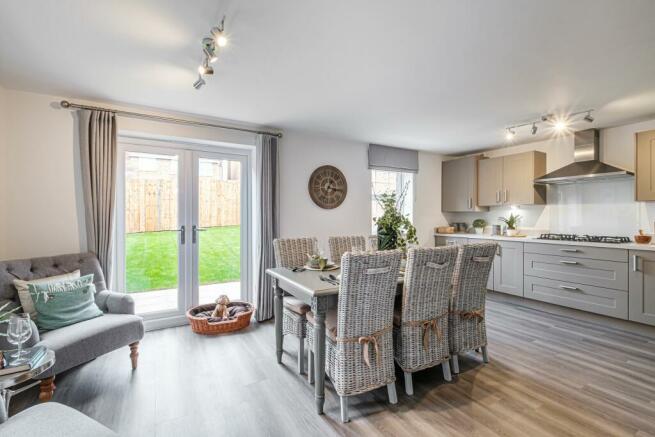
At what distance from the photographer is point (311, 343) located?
2.22m

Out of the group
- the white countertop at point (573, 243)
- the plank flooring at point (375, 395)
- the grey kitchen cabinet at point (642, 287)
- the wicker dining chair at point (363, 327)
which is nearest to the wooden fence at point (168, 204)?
the plank flooring at point (375, 395)

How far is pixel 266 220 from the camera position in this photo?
150 inches

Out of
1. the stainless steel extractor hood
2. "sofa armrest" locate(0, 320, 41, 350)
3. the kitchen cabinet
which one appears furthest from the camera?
the kitchen cabinet

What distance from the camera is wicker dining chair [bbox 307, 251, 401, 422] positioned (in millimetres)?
1894

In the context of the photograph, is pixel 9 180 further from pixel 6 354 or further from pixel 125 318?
pixel 6 354

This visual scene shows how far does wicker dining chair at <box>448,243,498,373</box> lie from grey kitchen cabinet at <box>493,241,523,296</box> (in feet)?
6.48

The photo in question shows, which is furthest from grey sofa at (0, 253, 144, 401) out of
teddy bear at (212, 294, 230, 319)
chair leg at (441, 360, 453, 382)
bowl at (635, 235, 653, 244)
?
bowl at (635, 235, 653, 244)

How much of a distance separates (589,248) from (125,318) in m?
4.83

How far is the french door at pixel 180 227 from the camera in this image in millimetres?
3402

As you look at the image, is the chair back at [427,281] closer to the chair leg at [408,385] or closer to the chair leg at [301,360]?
the chair leg at [408,385]

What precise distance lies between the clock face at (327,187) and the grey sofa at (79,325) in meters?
2.52

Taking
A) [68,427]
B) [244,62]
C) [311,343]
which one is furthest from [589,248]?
[68,427]

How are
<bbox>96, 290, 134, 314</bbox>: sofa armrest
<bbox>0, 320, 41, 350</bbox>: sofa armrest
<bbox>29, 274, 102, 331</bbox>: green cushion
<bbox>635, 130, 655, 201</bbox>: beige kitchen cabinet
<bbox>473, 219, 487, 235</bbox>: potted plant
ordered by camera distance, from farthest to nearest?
<bbox>473, 219, 487, 235</bbox>: potted plant < <bbox>635, 130, 655, 201</bbox>: beige kitchen cabinet < <bbox>96, 290, 134, 314</bbox>: sofa armrest < <bbox>29, 274, 102, 331</bbox>: green cushion < <bbox>0, 320, 41, 350</bbox>: sofa armrest

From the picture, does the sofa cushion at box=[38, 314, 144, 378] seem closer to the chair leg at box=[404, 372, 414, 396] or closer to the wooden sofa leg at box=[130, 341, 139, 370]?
the wooden sofa leg at box=[130, 341, 139, 370]
